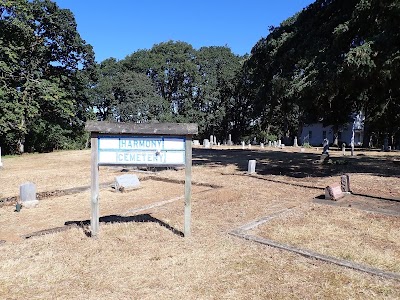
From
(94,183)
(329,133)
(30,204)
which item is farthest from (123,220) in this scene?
(329,133)

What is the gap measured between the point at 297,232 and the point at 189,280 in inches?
106

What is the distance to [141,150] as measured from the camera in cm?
573

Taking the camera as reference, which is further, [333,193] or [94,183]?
[333,193]

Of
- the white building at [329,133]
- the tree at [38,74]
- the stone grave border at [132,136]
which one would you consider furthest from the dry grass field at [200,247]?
the white building at [329,133]

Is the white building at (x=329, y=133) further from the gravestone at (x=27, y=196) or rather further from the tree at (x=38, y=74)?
the gravestone at (x=27, y=196)

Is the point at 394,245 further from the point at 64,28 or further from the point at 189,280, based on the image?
the point at 64,28

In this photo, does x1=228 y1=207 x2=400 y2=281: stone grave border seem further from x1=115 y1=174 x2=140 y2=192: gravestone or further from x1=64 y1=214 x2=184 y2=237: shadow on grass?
x1=115 y1=174 x2=140 y2=192: gravestone

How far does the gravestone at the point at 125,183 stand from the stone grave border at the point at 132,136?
4868mm

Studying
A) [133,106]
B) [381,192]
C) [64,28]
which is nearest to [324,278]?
[381,192]

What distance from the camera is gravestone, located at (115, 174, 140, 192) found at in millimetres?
10516

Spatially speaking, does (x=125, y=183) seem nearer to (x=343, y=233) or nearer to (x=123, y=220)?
(x=123, y=220)

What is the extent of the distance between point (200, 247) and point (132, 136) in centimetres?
216

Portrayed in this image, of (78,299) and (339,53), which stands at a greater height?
(339,53)

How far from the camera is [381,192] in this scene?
9852mm
